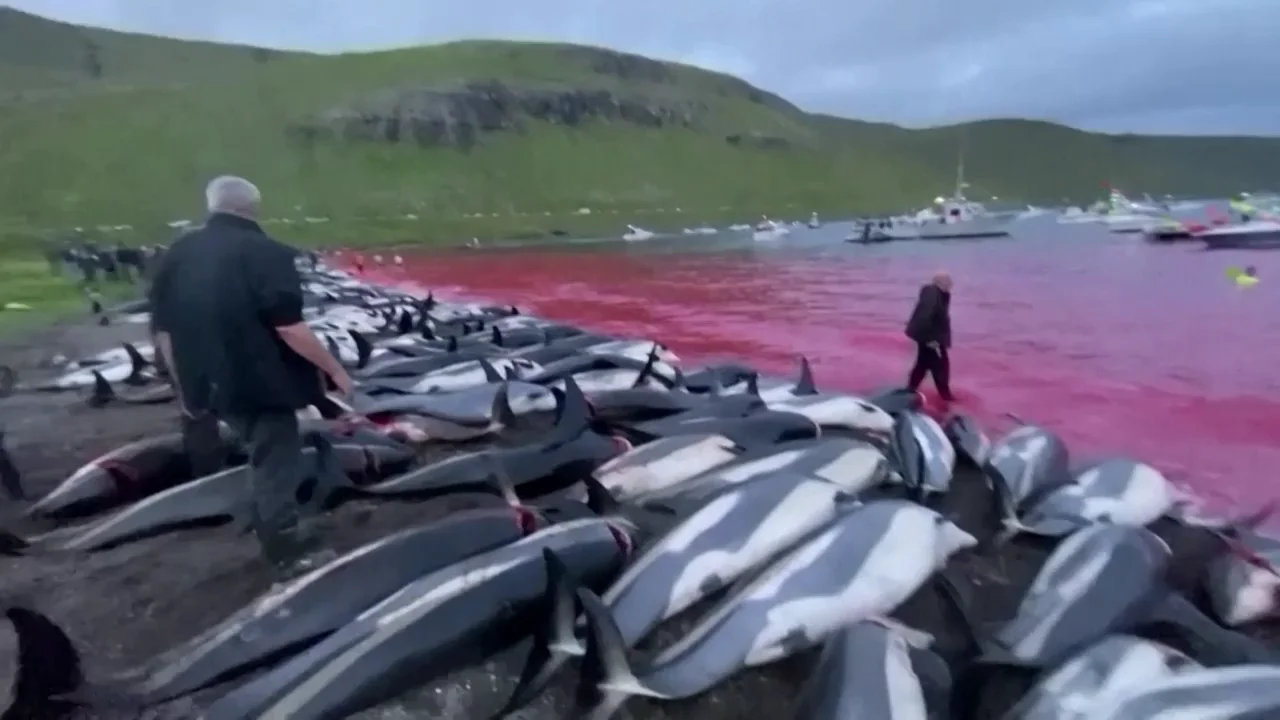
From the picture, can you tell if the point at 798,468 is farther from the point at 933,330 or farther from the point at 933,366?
the point at 933,366

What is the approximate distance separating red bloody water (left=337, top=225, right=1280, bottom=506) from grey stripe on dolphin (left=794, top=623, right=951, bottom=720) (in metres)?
7.20

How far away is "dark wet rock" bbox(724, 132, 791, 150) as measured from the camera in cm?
15888

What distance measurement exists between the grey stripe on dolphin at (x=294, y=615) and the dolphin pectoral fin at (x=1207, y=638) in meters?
3.92

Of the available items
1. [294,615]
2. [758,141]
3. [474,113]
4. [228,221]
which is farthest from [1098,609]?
[758,141]

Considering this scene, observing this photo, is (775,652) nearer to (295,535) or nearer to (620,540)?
(620,540)

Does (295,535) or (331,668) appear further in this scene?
(295,535)

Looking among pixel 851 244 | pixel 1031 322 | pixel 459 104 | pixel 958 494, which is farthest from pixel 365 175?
pixel 958 494

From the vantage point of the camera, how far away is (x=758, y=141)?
529ft

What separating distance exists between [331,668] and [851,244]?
65842 millimetres

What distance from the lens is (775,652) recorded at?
573 centimetres

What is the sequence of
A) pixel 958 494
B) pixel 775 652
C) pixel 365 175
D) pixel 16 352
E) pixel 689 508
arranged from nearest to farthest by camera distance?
pixel 775 652, pixel 689 508, pixel 958 494, pixel 16 352, pixel 365 175

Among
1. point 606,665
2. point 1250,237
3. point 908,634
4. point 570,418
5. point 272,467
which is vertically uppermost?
point 272,467

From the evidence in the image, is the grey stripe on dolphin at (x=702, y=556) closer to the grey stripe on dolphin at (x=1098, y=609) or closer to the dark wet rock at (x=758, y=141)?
the grey stripe on dolphin at (x=1098, y=609)

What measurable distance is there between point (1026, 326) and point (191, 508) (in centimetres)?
2240
